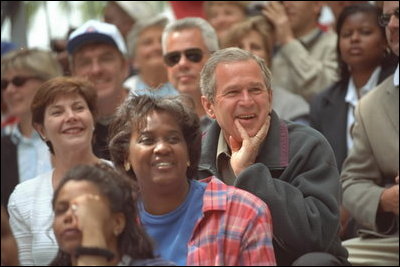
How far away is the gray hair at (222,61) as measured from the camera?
216 inches

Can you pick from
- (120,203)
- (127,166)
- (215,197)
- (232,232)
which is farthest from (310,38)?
(120,203)

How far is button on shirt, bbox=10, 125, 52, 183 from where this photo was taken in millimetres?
6980

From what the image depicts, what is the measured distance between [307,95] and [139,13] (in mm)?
1519

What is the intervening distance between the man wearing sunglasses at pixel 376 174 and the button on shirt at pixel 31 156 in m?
1.80

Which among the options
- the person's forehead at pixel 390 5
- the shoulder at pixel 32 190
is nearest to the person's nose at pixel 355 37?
the person's forehead at pixel 390 5

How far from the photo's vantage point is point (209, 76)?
5.63 m

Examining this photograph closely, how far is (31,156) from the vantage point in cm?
714

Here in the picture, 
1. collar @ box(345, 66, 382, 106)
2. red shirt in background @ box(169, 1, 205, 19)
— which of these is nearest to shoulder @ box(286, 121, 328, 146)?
collar @ box(345, 66, 382, 106)

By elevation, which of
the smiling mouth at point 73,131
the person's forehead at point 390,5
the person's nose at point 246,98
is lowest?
the smiling mouth at point 73,131

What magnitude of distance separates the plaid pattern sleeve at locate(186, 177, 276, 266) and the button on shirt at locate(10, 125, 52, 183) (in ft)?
7.88

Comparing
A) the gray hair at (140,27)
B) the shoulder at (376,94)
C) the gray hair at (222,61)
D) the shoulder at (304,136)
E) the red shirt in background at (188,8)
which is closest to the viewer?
the shoulder at (304,136)

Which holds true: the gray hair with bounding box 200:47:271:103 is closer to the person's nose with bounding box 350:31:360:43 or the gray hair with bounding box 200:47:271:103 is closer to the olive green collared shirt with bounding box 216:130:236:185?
the olive green collared shirt with bounding box 216:130:236:185

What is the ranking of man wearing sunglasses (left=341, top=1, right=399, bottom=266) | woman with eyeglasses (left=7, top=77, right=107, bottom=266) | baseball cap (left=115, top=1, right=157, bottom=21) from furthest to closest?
baseball cap (left=115, top=1, right=157, bottom=21), man wearing sunglasses (left=341, top=1, right=399, bottom=266), woman with eyeglasses (left=7, top=77, right=107, bottom=266)

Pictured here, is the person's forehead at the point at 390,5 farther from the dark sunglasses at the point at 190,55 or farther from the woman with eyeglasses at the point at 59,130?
the woman with eyeglasses at the point at 59,130
